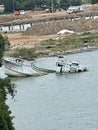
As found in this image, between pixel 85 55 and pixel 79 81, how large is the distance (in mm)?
17724

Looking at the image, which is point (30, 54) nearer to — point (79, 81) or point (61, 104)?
point (79, 81)

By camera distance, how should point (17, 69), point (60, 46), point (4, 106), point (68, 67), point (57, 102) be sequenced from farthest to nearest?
point (60, 46)
point (68, 67)
point (17, 69)
point (57, 102)
point (4, 106)

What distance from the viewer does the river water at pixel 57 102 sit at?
3822 centimetres

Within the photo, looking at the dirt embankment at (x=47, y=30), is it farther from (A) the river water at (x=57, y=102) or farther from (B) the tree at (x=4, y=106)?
(B) the tree at (x=4, y=106)

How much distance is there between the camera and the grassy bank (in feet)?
239

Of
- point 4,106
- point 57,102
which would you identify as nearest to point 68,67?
point 57,102

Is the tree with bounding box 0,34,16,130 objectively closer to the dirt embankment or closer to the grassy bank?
the grassy bank

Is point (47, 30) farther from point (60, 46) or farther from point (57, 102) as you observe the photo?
point (57, 102)

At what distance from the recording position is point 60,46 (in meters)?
78.3

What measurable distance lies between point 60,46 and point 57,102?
33038 mm

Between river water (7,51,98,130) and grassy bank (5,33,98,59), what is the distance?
10693 millimetres

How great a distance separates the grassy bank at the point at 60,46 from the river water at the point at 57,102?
1069 centimetres

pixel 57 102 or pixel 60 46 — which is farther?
pixel 60 46

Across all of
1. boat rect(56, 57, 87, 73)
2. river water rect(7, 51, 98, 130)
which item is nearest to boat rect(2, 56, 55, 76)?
boat rect(56, 57, 87, 73)
